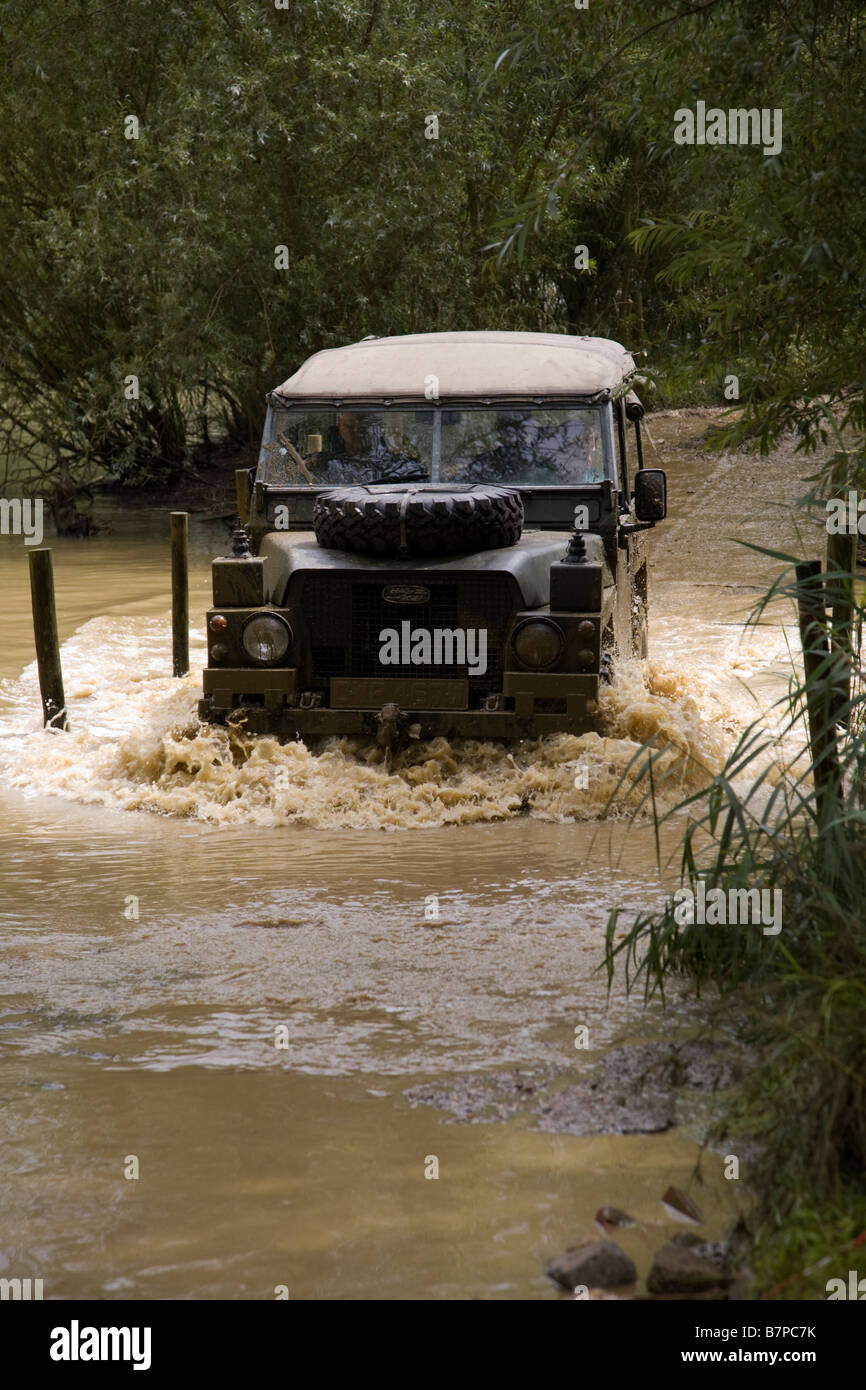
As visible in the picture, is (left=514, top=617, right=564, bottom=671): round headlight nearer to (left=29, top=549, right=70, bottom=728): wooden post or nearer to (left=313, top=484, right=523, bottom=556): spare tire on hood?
(left=313, top=484, right=523, bottom=556): spare tire on hood

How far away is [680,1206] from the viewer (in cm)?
363

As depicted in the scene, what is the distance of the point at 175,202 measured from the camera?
61.4 feet

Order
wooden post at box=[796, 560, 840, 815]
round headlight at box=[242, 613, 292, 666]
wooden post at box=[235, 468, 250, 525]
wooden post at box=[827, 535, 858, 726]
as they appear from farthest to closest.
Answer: wooden post at box=[235, 468, 250, 525] < round headlight at box=[242, 613, 292, 666] < wooden post at box=[827, 535, 858, 726] < wooden post at box=[796, 560, 840, 815]

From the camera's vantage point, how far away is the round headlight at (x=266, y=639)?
25.8 ft

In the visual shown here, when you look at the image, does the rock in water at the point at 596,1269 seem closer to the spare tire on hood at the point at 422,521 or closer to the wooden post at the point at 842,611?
the wooden post at the point at 842,611

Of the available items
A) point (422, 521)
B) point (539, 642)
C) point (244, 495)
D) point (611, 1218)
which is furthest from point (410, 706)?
point (611, 1218)

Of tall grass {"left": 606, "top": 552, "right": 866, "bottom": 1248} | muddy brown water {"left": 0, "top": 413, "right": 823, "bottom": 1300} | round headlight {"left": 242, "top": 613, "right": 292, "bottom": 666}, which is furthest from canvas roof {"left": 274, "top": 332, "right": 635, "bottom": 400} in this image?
tall grass {"left": 606, "top": 552, "right": 866, "bottom": 1248}

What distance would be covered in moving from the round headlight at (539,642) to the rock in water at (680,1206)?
422 centimetres

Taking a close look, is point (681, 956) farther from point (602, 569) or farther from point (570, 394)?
point (570, 394)

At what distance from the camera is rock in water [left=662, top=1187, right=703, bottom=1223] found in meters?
3.60

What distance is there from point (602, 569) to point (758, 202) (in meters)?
2.06

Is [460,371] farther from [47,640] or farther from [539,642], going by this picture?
[47,640]

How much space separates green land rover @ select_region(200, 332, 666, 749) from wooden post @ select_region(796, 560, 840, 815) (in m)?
2.34
